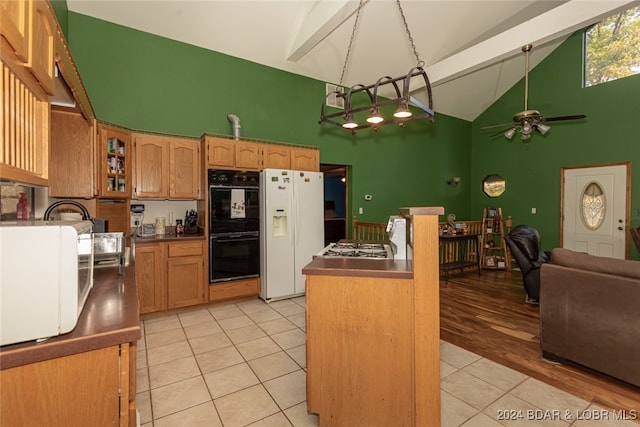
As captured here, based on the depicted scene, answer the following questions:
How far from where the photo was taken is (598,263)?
228 cm

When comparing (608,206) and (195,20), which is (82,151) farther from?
(608,206)

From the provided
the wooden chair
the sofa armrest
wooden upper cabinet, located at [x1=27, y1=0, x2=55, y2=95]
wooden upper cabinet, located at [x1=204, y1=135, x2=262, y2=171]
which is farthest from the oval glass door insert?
wooden upper cabinet, located at [x1=27, y1=0, x2=55, y2=95]

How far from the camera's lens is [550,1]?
4.72m

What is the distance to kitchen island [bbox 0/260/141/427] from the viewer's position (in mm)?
839

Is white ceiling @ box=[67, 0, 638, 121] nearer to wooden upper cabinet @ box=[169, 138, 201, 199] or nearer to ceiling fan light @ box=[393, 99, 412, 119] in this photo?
wooden upper cabinet @ box=[169, 138, 201, 199]

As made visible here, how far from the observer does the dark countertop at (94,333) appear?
33.2 inches

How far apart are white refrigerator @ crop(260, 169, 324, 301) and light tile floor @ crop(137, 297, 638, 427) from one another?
3.30 ft

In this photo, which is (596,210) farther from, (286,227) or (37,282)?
(37,282)

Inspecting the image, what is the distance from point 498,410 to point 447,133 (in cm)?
636

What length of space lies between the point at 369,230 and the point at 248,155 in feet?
8.30

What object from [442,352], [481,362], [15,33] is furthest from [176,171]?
[481,362]

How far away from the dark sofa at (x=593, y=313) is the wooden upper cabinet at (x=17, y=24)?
346cm

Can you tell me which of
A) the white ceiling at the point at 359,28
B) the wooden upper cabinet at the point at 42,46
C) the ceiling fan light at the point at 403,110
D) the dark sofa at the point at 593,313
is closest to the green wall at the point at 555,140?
the white ceiling at the point at 359,28

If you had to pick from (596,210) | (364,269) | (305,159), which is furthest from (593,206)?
(364,269)
